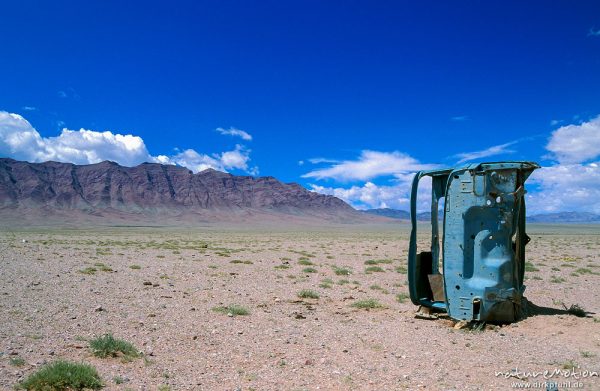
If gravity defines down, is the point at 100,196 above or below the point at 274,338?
above

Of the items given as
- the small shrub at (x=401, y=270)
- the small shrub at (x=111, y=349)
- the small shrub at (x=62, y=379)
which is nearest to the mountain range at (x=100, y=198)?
the small shrub at (x=401, y=270)

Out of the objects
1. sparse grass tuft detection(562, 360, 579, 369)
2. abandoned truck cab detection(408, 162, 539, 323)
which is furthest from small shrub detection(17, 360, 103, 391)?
abandoned truck cab detection(408, 162, 539, 323)

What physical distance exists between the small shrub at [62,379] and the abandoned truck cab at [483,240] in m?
5.96

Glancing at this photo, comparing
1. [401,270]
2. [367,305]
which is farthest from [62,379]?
[401,270]

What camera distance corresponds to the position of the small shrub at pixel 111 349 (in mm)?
6113

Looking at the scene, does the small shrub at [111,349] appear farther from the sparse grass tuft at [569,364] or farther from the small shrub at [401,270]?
the small shrub at [401,270]

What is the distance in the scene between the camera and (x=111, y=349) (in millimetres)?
6195

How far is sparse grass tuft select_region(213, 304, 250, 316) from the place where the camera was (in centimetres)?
912

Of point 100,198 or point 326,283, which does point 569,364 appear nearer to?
point 326,283

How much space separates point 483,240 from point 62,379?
6.68 meters

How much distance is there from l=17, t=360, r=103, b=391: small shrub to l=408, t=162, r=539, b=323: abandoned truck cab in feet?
19.5

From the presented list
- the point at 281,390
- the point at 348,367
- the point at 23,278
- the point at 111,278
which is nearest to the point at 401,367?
the point at 348,367

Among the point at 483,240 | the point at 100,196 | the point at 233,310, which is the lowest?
the point at 233,310

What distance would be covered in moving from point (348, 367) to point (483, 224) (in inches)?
145
